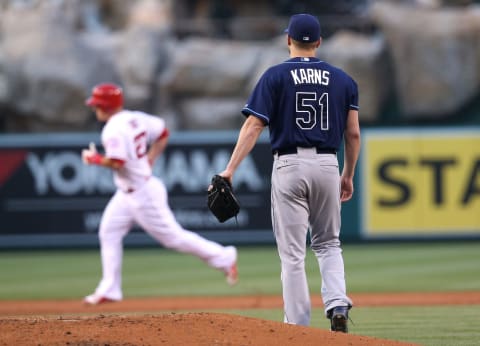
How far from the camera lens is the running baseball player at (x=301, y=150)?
21.0 ft

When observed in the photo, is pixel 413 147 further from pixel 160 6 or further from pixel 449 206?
pixel 160 6

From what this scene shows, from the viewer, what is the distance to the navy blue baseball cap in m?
6.41

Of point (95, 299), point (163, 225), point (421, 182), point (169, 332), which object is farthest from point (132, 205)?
point (421, 182)

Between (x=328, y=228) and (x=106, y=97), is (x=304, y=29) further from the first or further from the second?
(x=106, y=97)

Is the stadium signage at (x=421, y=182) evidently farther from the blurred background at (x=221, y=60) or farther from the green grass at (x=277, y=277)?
the blurred background at (x=221, y=60)

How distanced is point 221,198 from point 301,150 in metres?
0.55

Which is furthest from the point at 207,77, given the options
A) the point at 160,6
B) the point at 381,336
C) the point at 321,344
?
the point at 321,344

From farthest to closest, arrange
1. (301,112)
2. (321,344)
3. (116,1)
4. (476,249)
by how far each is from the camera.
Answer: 1. (116,1)
2. (476,249)
3. (301,112)
4. (321,344)

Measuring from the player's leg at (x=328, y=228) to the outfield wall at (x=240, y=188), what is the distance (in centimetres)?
944

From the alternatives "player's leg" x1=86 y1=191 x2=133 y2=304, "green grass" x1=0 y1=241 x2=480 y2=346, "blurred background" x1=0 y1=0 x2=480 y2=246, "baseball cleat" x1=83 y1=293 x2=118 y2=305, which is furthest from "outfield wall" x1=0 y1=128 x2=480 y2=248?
"baseball cleat" x1=83 y1=293 x2=118 y2=305

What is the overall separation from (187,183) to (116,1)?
23.8 ft

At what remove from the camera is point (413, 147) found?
632 inches

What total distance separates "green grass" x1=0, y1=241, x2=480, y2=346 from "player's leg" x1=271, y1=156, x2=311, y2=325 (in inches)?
40.3

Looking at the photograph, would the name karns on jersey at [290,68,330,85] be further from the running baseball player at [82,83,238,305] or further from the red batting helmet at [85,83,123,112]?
the red batting helmet at [85,83,123,112]
